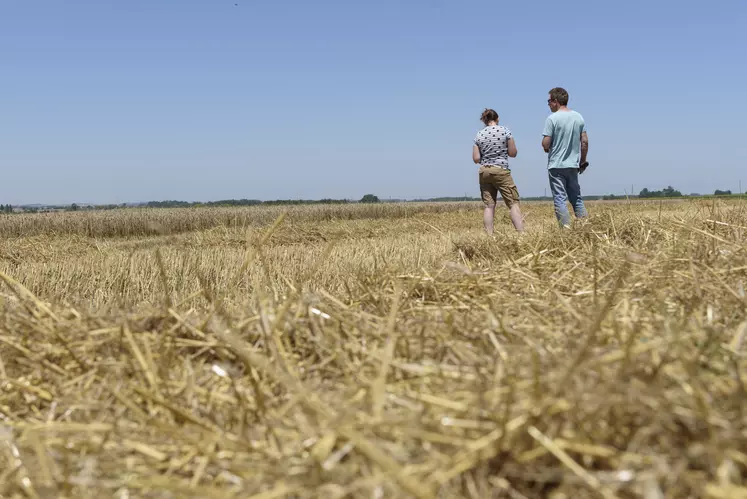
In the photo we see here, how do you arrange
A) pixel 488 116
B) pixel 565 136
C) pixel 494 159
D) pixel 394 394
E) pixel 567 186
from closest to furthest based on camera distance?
pixel 394 394, pixel 565 136, pixel 567 186, pixel 494 159, pixel 488 116

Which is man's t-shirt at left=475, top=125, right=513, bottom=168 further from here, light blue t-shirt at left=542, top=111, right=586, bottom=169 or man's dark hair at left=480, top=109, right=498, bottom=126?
light blue t-shirt at left=542, top=111, right=586, bottom=169

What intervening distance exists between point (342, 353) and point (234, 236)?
371 inches

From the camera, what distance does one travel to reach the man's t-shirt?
659 cm

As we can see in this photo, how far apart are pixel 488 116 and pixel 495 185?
81 centimetres

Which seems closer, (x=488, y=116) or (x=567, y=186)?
(x=567, y=186)

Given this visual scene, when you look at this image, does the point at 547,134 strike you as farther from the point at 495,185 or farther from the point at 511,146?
the point at 495,185

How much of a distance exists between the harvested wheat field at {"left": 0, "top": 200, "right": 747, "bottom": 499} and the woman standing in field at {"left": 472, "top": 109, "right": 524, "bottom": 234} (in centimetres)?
413

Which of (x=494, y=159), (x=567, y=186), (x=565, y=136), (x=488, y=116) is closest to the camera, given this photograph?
(x=565, y=136)

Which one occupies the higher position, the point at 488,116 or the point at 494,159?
the point at 488,116

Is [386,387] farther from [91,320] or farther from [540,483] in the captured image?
[91,320]

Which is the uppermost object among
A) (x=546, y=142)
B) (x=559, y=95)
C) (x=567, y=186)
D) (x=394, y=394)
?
(x=559, y=95)

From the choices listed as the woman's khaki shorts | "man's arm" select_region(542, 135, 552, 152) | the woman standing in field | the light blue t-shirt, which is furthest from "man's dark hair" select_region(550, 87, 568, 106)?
the woman's khaki shorts

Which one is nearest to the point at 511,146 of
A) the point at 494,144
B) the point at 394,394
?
the point at 494,144

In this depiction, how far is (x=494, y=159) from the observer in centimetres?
664
